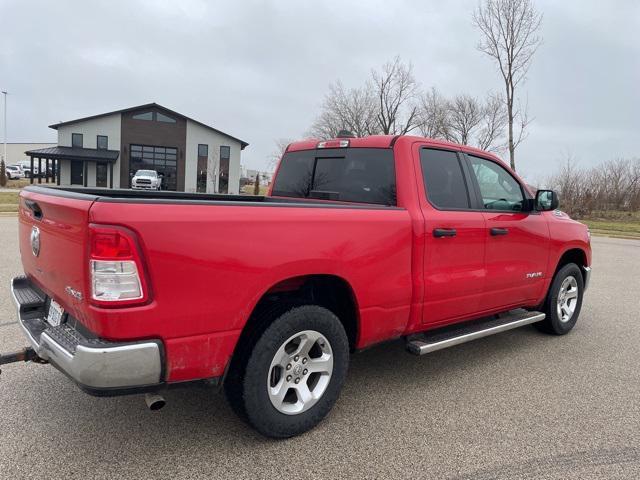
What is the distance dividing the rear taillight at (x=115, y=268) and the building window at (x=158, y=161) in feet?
144

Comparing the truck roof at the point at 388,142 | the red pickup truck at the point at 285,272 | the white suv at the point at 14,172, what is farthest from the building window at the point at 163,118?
the truck roof at the point at 388,142

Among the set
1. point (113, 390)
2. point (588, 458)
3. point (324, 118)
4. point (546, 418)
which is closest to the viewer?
point (113, 390)

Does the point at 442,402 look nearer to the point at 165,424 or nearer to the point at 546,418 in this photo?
the point at 546,418

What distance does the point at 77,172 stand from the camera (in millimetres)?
42344

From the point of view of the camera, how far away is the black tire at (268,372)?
283 cm

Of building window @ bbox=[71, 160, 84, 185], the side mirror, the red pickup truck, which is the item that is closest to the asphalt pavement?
the red pickup truck

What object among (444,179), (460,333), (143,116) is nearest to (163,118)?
(143,116)

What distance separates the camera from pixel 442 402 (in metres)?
3.69

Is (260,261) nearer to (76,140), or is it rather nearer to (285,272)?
(285,272)

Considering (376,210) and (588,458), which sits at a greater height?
(376,210)

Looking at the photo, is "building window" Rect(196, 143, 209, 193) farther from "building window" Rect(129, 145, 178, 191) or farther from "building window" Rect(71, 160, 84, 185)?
"building window" Rect(71, 160, 84, 185)

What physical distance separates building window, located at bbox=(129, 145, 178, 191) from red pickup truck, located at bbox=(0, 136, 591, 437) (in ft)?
140

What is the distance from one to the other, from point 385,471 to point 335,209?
1.53m

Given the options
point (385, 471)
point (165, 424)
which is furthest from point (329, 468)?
point (165, 424)
